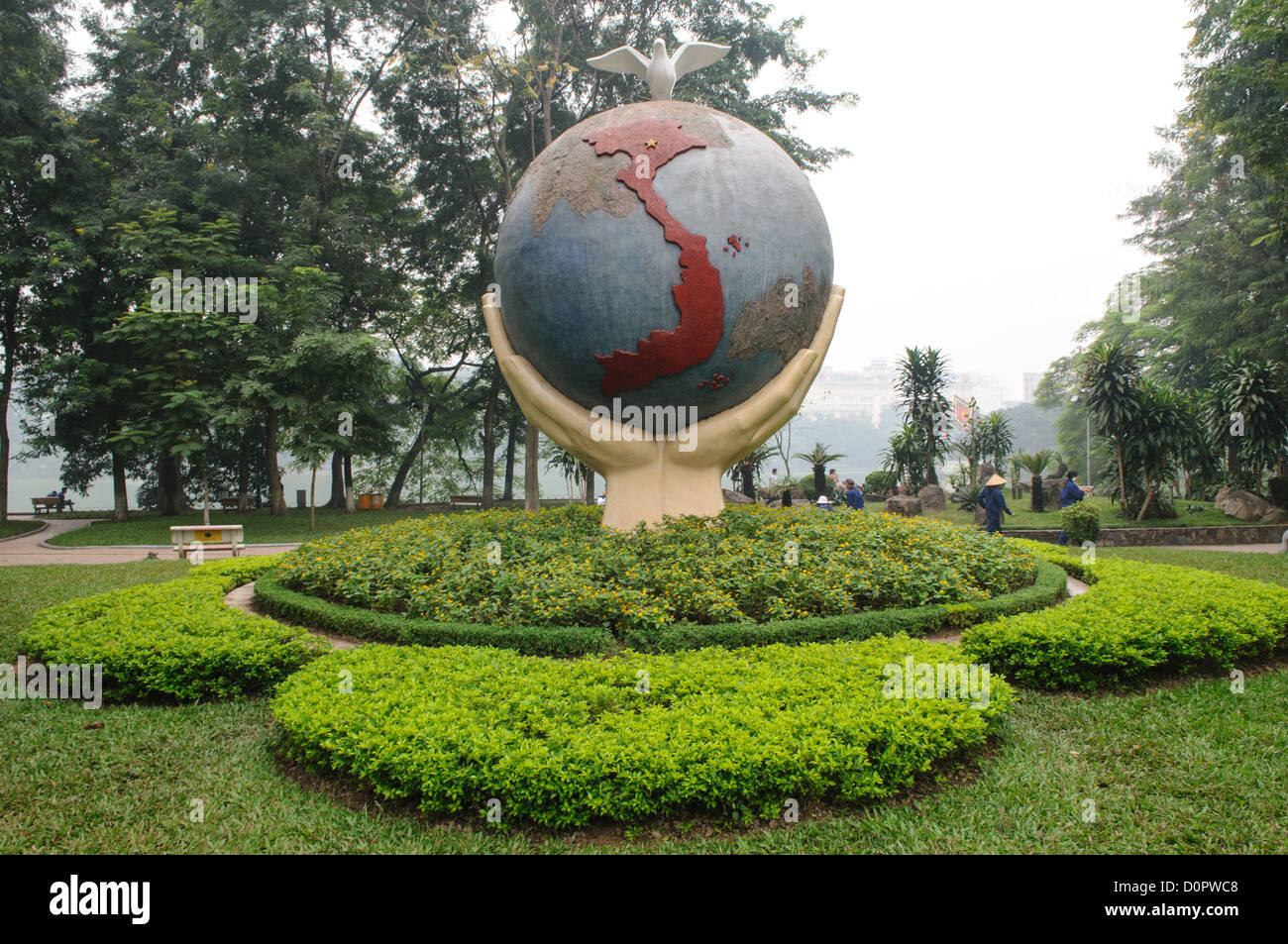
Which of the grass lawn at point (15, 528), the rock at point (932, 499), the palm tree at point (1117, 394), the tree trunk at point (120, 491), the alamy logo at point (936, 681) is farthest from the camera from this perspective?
the rock at point (932, 499)

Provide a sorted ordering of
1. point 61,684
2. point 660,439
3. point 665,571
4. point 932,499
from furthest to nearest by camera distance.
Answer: point 932,499, point 660,439, point 665,571, point 61,684

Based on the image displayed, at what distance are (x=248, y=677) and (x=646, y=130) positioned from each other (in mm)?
6589

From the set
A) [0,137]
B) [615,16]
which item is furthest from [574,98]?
[0,137]

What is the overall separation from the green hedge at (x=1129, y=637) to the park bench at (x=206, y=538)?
14438 mm

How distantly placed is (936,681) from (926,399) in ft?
75.4

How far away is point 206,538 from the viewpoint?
16.5 m

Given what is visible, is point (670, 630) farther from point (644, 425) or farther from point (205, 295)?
point (205, 295)

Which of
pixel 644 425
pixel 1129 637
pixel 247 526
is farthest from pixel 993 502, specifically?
pixel 247 526

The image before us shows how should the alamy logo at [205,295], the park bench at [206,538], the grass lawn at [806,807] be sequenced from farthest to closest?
the alamy logo at [205,295] < the park bench at [206,538] < the grass lawn at [806,807]

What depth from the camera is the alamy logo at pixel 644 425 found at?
9.04 meters

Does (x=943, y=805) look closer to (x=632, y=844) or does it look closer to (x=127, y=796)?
(x=632, y=844)

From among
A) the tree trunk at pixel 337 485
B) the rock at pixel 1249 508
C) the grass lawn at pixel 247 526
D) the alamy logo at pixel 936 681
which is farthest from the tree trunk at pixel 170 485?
the rock at pixel 1249 508

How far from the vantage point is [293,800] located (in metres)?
4.26

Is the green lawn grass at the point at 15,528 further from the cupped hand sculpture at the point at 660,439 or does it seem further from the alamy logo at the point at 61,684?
the cupped hand sculpture at the point at 660,439
